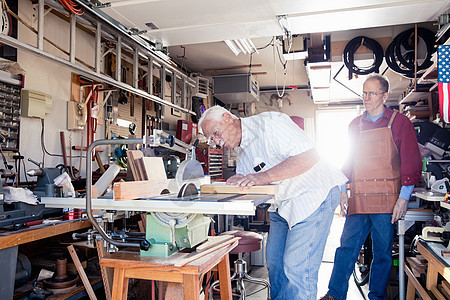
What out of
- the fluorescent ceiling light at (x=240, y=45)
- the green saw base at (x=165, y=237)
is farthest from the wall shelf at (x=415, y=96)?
the green saw base at (x=165, y=237)

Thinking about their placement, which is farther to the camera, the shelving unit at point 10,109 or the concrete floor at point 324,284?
the concrete floor at point 324,284

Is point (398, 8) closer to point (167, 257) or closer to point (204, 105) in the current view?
point (167, 257)

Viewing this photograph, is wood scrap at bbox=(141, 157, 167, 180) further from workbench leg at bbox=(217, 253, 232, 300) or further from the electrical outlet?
the electrical outlet

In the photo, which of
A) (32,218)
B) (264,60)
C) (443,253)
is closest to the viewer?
(443,253)

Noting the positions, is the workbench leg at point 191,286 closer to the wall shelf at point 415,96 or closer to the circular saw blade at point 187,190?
the circular saw blade at point 187,190

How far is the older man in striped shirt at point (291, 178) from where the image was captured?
1.74 meters

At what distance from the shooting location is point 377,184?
2.63 meters

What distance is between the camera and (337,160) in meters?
7.67

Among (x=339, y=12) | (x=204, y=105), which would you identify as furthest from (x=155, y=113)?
(x=339, y=12)

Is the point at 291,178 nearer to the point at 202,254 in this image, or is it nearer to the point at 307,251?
the point at 307,251

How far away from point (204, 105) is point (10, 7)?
3.75 meters

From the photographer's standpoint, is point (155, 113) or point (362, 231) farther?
point (155, 113)

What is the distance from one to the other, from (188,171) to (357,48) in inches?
128

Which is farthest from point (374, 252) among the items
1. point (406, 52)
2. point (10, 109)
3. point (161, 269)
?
point (10, 109)
